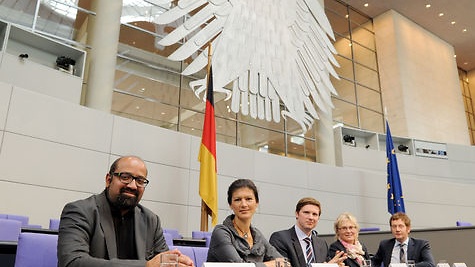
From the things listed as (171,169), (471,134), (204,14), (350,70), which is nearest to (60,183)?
(171,169)

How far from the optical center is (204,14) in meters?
7.54

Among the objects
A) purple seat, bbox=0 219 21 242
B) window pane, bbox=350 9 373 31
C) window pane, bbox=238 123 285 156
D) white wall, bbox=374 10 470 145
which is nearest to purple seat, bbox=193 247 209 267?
purple seat, bbox=0 219 21 242

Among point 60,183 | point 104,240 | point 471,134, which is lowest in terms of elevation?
point 104,240

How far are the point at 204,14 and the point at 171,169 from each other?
3.28m

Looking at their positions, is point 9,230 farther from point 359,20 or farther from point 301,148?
point 359,20

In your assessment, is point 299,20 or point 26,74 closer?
point 26,74

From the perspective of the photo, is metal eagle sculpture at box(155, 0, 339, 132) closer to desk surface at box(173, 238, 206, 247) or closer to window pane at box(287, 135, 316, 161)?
window pane at box(287, 135, 316, 161)

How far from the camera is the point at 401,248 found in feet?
9.10

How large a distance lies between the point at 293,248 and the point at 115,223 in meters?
1.22

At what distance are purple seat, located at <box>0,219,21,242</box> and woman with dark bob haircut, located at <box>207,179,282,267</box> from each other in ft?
4.12

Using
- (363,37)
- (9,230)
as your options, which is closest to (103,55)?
(9,230)

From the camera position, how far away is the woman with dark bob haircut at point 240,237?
5.66ft

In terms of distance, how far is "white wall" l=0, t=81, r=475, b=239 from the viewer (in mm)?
4660

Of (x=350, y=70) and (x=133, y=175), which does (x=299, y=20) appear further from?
(x=133, y=175)
